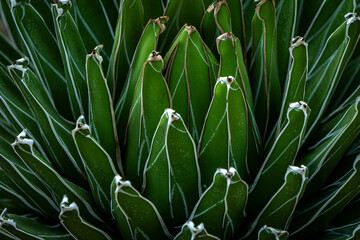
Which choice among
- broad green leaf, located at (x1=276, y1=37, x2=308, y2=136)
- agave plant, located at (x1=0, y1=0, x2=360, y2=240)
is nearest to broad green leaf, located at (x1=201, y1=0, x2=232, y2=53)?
agave plant, located at (x1=0, y1=0, x2=360, y2=240)

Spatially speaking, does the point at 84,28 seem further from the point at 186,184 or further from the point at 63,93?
the point at 186,184

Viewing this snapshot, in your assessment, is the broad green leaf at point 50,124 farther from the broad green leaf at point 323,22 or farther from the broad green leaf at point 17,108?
the broad green leaf at point 323,22

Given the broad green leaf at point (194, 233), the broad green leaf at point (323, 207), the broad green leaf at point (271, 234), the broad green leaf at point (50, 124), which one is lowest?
the broad green leaf at point (323, 207)

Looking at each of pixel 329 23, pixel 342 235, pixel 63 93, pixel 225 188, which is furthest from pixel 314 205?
pixel 63 93

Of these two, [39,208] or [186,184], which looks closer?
[186,184]

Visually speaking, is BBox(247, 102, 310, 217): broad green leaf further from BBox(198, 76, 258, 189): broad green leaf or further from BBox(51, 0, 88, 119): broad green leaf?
BBox(51, 0, 88, 119): broad green leaf

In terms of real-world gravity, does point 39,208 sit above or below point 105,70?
below

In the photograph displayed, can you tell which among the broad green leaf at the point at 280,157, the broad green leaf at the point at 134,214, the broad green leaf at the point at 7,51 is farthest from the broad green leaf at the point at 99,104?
the broad green leaf at the point at 7,51
